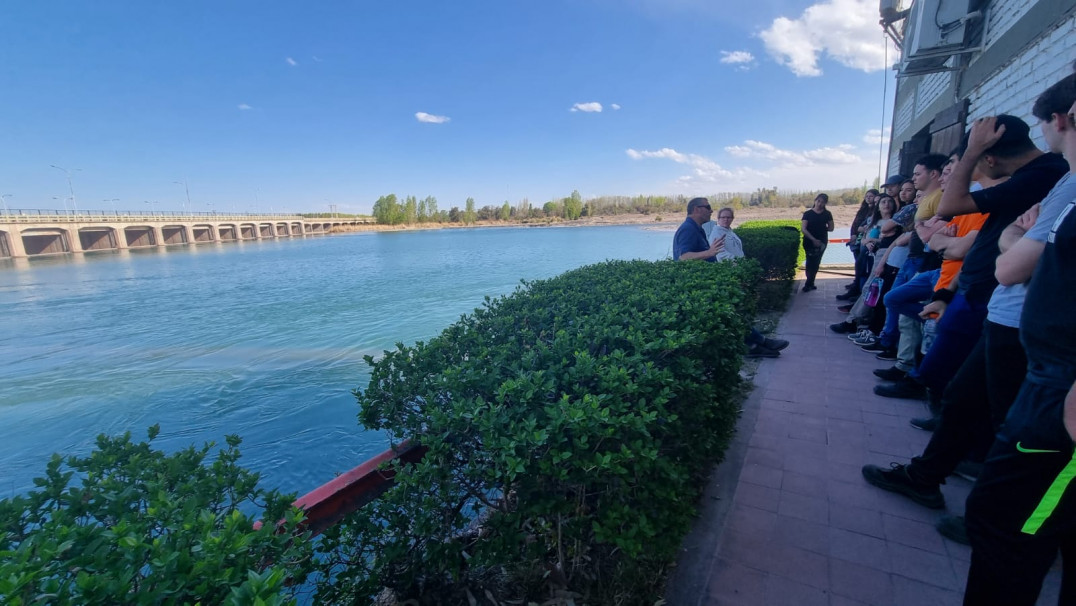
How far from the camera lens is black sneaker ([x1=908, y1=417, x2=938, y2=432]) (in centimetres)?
336

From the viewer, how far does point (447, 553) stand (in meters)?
1.59

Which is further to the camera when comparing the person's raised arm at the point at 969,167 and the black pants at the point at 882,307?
the black pants at the point at 882,307

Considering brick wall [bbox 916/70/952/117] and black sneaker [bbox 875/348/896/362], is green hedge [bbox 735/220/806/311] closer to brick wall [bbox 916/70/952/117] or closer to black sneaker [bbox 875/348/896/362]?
black sneaker [bbox 875/348/896/362]

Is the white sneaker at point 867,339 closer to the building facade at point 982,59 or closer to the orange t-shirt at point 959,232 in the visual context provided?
the orange t-shirt at point 959,232

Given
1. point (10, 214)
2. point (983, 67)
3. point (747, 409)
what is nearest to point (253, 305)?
point (747, 409)

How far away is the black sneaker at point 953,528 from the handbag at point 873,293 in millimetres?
3825

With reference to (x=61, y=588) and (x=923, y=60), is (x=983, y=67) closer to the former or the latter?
(x=923, y=60)

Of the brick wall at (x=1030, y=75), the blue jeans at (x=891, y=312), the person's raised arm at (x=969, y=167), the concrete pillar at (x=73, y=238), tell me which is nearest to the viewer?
the person's raised arm at (x=969, y=167)

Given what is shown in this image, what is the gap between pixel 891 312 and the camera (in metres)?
4.84

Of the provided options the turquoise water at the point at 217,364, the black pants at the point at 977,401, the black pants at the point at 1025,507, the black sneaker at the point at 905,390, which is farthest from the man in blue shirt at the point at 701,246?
the turquoise water at the point at 217,364

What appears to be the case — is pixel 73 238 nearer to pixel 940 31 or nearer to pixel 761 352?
pixel 761 352

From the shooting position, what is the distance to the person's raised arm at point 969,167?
222cm

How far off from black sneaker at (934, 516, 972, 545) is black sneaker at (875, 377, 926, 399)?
190 centimetres

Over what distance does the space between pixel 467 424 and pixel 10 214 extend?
184 feet
